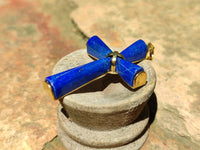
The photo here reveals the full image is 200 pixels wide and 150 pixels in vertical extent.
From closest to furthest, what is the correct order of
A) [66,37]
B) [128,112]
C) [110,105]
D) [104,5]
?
[110,105] < [128,112] < [66,37] < [104,5]

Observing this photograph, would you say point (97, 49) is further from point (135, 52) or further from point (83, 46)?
point (83, 46)

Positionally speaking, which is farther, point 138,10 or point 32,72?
point 138,10

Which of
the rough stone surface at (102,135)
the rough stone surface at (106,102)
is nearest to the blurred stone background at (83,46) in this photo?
the rough stone surface at (102,135)

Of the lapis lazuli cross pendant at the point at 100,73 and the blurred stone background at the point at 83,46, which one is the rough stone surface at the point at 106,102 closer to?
the lapis lazuli cross pendant at the point at 100,73

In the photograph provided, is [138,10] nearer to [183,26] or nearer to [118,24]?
[118,24]

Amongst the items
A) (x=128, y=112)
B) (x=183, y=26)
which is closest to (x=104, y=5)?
(x=183, y=26)

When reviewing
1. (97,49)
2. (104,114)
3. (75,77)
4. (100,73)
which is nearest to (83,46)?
(97,49)
